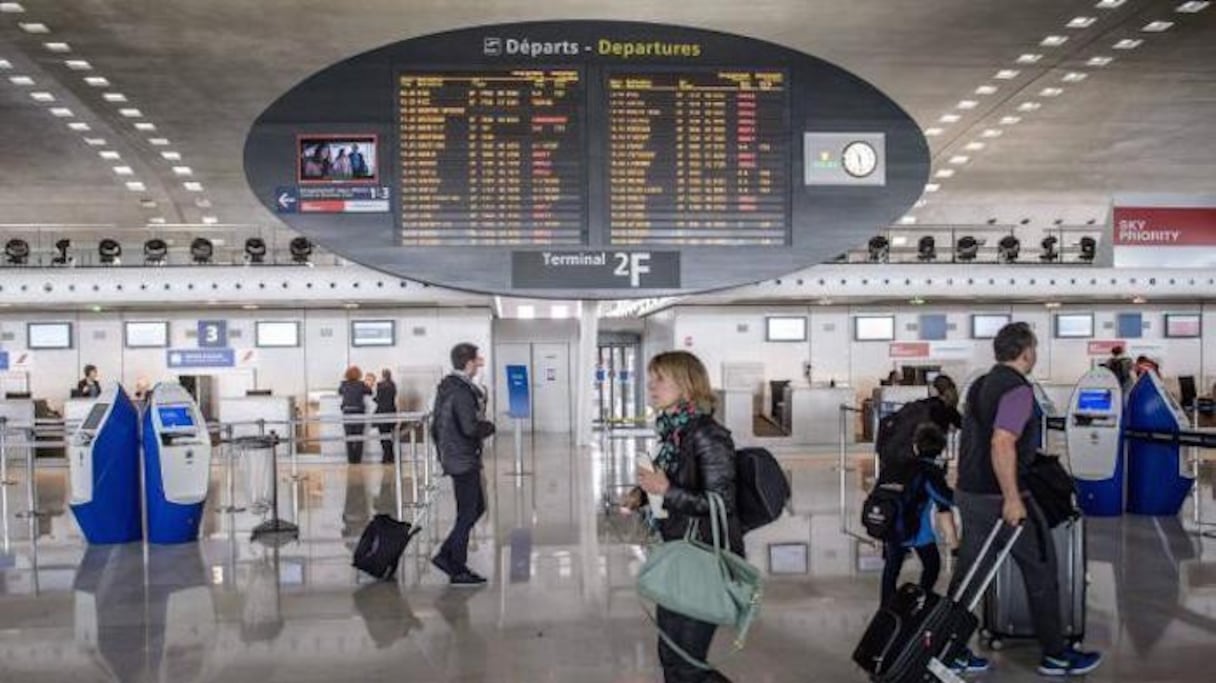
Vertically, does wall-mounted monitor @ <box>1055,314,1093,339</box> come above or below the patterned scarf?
above

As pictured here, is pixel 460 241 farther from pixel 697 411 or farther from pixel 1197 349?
pixel 1197 349

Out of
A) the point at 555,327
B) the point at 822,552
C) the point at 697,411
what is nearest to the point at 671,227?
the point at 697,411

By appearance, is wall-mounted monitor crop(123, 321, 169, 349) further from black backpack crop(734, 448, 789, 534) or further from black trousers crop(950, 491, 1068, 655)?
black backpack crop(734, 448, 789, 534)

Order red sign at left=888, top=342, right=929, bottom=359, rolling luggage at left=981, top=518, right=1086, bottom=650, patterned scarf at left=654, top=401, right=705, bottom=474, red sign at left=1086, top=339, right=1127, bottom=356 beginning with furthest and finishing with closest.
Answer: red sign at left=1086, top=339, right=1127, bottom=356
red sign at left=888, top=342, right=929, bottom=359
rolling luggage at left=981, top=518, right=1086, bottom=650
patterned scarf at left=654, top=401, right=705, bottom=474

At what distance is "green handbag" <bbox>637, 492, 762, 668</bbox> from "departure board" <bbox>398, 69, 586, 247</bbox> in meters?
1.79

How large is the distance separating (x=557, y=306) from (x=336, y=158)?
1814cm

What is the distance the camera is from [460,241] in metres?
4.80

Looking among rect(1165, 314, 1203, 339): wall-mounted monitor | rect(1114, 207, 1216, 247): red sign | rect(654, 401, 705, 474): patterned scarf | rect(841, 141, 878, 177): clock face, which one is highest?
rect(1114, 207, 1216, 247): red sign

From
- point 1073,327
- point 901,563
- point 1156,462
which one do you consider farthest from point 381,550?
point 1073,327

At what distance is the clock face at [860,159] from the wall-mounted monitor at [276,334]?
16025mm

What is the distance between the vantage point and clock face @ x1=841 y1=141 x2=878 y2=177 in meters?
4.80

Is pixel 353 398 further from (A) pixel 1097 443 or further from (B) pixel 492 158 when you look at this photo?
(B) pixel 492 158

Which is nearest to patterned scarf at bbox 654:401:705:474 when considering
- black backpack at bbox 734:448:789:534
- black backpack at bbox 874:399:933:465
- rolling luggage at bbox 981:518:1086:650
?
black backpack at bbox 734:448:789:534

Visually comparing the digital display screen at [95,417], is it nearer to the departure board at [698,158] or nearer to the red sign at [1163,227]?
the departure board at [698,158]
